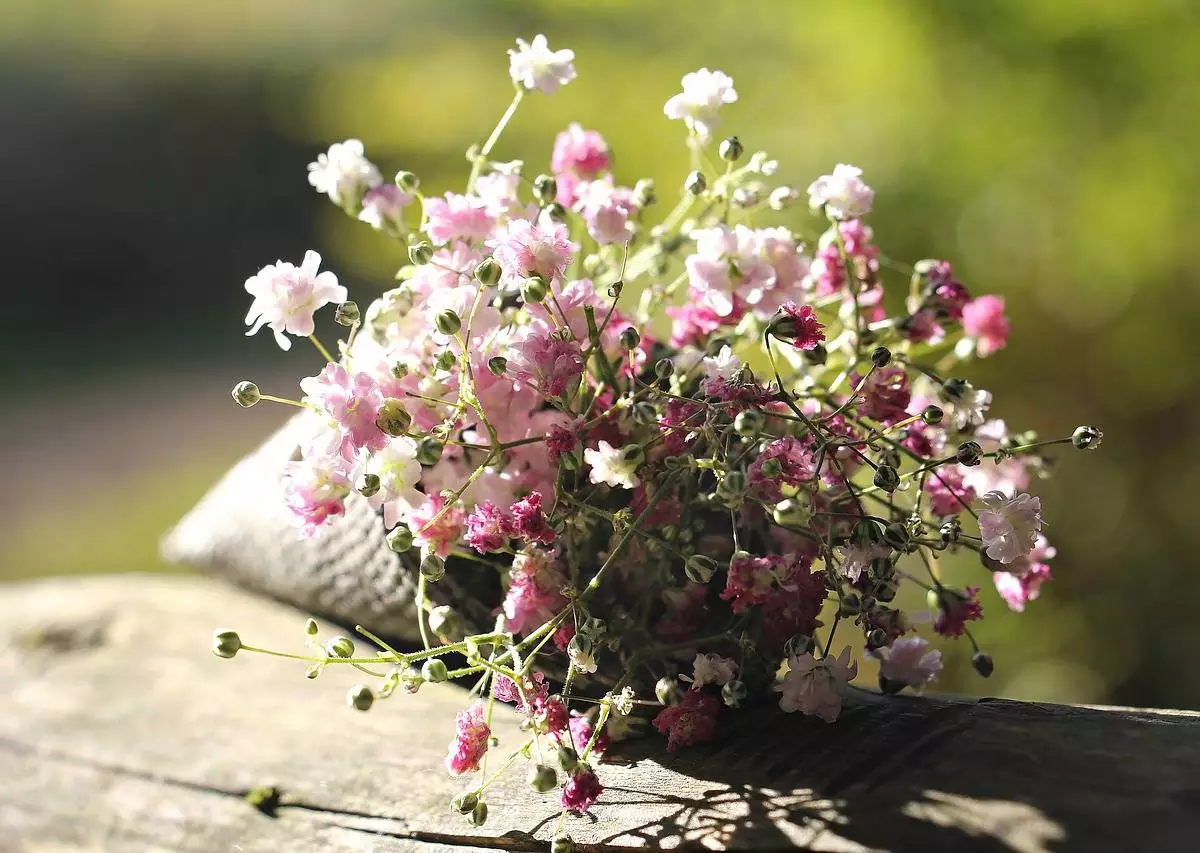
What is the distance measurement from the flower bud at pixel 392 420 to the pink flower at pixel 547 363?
0.05 metres

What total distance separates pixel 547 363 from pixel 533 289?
1.5 inches

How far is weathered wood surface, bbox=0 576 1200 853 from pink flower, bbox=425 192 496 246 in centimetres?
29

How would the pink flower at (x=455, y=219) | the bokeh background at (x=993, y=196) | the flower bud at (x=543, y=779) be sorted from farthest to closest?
the bokeh background at (x=993, y=196) → the pink flower at (x=455, y=219) → the flower bud at (x=543, y=779)

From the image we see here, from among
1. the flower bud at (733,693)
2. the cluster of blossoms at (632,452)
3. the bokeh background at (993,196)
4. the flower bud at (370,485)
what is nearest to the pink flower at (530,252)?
the cluster of blossoms at (632,452)

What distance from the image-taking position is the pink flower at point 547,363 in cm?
49

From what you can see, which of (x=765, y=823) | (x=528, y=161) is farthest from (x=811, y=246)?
(x=528, y=161)

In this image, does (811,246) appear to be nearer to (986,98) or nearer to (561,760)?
(561,760)

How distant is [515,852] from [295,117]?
379 cm

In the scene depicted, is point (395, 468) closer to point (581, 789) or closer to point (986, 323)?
point (581, 789)

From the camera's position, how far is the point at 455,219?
56 cm

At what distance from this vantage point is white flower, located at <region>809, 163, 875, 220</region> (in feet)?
1.79

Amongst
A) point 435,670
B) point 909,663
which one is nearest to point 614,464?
point 435,670

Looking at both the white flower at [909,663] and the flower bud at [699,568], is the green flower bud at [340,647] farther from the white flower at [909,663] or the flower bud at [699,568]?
the white flower at [909,663]

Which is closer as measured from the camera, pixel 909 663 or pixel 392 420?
pixel 392 420
